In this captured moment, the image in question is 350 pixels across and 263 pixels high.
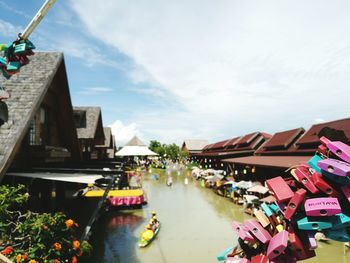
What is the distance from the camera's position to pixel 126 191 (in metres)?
19.0

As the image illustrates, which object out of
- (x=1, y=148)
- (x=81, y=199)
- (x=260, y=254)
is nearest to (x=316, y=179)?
(x=260, y=254)

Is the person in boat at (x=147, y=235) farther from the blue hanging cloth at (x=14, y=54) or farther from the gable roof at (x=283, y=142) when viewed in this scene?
the gable roof at (x=283, y=142)

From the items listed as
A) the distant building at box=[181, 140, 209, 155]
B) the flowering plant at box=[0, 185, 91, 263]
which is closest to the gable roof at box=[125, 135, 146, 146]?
the distant building at box=[181, 140, 209, 155]

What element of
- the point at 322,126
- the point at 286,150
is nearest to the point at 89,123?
the point at 286,150

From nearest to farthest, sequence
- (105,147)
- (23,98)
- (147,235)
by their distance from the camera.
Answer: (23,98) → (147,235) → (105,147)

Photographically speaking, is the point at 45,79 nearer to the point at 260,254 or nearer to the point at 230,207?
the point at 260,254

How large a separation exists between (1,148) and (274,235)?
18.7ft

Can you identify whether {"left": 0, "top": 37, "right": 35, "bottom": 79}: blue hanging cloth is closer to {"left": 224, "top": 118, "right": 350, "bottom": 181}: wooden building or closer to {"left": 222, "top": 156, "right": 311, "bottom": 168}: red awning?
{"left": 222, "top": 156, "right": 311, "bottom": 168}: red awning

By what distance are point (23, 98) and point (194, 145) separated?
75985 millimetres

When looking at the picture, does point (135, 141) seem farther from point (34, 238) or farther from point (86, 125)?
point (34, 238)

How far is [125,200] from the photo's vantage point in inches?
722

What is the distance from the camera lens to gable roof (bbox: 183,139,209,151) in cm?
8125

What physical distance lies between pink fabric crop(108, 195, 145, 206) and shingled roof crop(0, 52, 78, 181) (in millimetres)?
10838

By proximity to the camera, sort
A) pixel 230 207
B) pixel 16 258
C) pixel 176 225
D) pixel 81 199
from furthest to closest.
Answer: pixel 230 207
pixel 81 199
pixel 176 225
pixel 16 258
